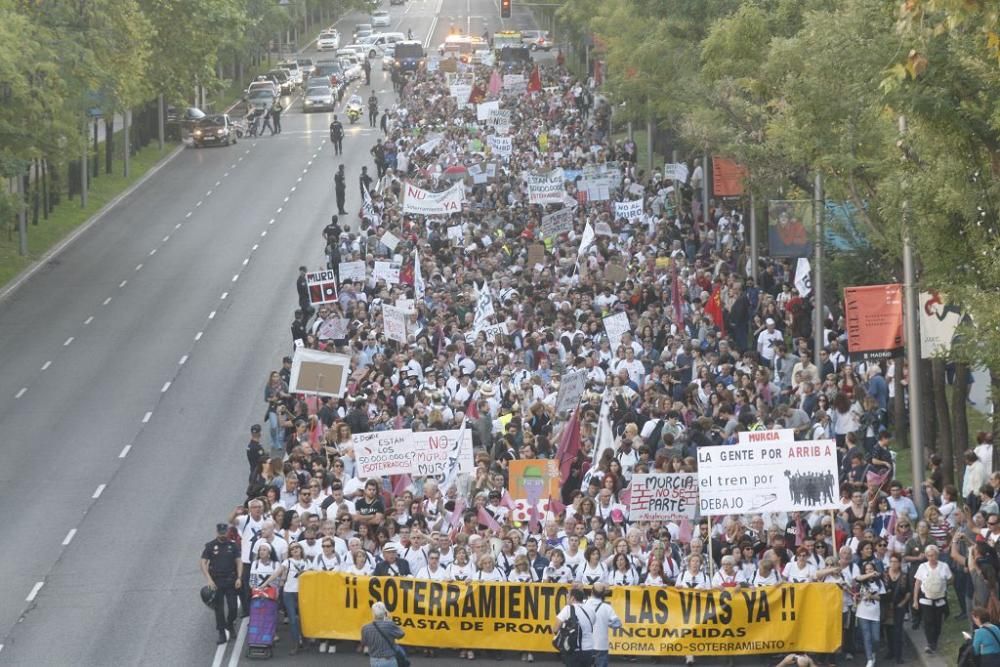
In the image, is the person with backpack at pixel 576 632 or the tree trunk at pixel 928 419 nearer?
the person with backpack at pixel 576 632

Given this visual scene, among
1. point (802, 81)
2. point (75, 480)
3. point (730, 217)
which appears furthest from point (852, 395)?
point (730, 217)

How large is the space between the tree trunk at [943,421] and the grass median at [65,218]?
27.6 metres

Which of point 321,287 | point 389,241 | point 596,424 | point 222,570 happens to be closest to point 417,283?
point 321,287

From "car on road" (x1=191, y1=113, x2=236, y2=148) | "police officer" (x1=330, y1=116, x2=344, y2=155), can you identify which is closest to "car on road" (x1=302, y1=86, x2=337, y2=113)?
"car on road" (x1=191, y1=113, x2=236, y2=148)

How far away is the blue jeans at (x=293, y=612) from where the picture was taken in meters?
21.8

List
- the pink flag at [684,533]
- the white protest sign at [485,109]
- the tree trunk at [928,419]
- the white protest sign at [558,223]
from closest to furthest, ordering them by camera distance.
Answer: the pink flag at [684,533]
the tree trunk at [928,419]
the white protest sign at [558,223]
the white protest sign at [485,109]

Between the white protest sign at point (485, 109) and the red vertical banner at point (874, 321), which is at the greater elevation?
the white protest sign at point (485, 109)

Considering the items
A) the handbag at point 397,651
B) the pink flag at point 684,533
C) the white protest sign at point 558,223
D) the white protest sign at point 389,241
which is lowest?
the handbag at point 397,651

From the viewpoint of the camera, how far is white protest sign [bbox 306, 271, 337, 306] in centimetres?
3500

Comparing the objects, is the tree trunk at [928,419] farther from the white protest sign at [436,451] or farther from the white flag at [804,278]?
the white protest sign at [436,451]

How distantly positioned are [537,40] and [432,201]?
6697 cm

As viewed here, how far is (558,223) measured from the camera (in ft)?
136

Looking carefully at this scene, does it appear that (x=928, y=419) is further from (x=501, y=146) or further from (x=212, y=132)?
(x=212, y=132)

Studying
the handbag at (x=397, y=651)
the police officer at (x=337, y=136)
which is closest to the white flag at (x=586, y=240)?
the handbag at (x=397, y=651)
